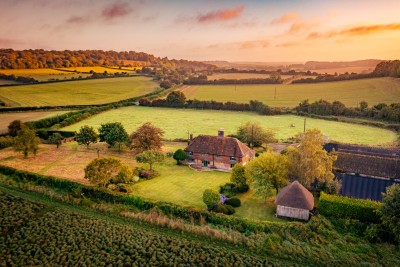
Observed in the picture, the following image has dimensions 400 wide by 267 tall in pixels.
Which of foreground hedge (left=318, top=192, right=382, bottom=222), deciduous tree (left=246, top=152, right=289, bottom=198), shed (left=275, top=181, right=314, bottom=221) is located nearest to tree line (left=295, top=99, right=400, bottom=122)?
deciduous tree (left=246, top=152, right=289, bottom=198)

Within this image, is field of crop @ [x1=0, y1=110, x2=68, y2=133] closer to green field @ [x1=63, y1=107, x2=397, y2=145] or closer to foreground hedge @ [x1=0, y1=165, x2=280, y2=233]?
green field @ [x1=63, y1=107, x2=397, y2=145]

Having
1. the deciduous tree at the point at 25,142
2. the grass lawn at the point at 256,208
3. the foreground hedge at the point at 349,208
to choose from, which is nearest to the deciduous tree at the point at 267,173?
the grass lawn at the point at 256,208

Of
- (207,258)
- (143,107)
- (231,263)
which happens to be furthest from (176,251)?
(143,107)

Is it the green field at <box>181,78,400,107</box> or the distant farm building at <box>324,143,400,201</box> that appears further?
the green field at <box>181,78,400,107</box>

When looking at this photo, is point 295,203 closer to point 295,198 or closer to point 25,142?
point 295,198

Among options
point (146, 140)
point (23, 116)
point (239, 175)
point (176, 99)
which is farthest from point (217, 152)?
point (23, 116)

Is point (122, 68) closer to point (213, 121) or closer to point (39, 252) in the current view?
point (213, 121)

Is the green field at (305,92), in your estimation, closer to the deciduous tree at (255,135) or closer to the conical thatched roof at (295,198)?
the deciduous tree at (255,135)

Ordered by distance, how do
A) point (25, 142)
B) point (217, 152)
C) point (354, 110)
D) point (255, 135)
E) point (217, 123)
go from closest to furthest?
point (217, 152) < point (25, 142) < point (255, 135) < point (217, 123) < point (354, 110)
